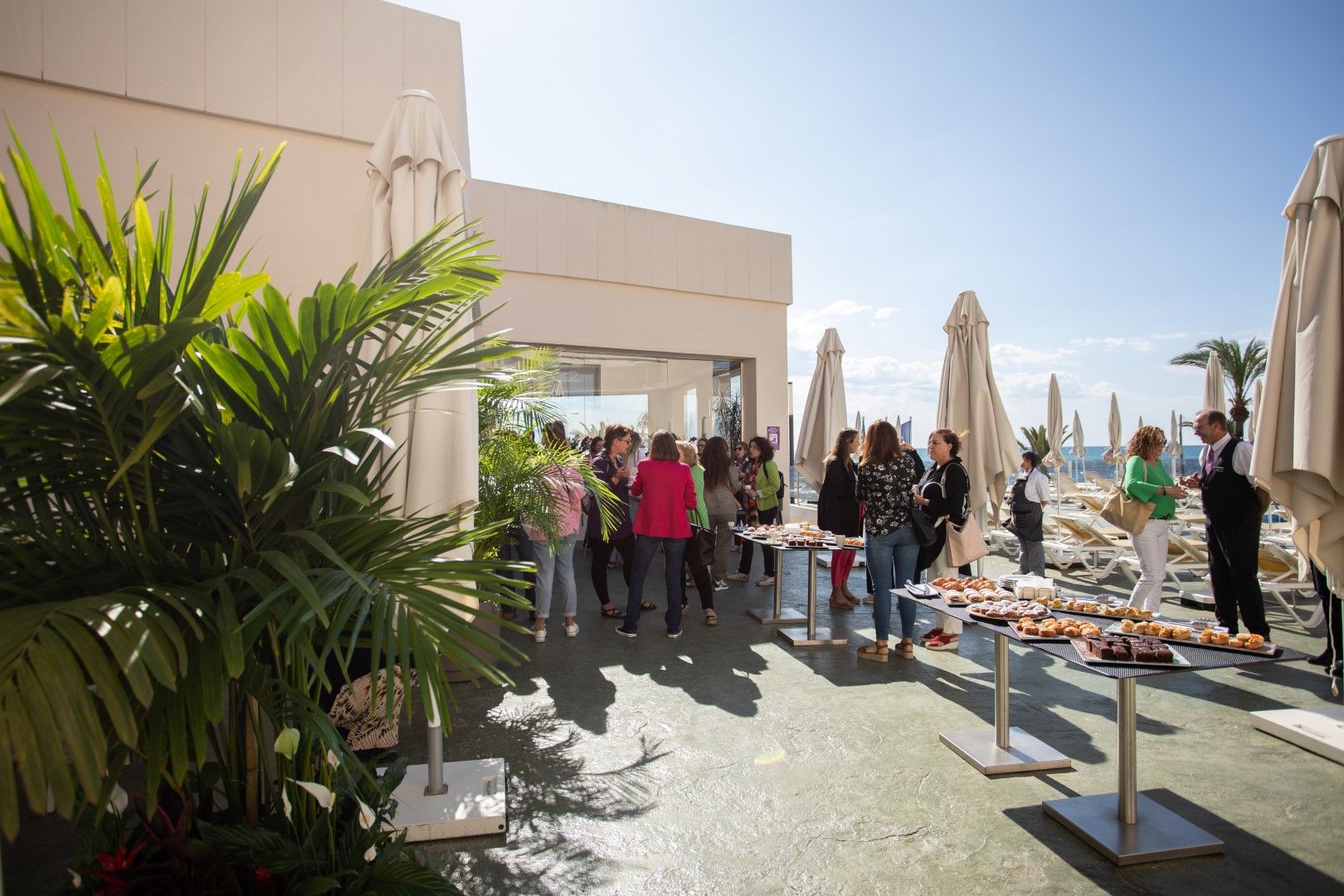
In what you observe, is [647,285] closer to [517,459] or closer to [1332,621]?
[517,459]

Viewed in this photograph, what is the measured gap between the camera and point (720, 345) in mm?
12492

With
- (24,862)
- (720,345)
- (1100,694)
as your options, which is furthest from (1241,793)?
(720,345)

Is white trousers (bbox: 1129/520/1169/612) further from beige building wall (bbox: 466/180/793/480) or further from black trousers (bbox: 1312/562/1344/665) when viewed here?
beige building wall (bbox: 466/180/793/480)

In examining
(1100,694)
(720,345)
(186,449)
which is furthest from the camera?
(720,345)

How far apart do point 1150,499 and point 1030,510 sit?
181cm

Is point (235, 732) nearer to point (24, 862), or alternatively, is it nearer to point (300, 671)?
point (300, 671)

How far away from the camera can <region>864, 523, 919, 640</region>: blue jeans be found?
5645 millimetres

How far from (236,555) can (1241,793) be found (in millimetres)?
4358

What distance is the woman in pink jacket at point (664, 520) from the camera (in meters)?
6.44

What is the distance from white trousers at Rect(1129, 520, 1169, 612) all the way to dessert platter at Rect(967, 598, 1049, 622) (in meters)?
2.85

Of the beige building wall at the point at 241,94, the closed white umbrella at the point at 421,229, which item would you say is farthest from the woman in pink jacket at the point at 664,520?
the closed white umbrella at the point at 421,229

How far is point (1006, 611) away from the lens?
3777 millimetres

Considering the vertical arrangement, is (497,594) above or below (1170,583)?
above

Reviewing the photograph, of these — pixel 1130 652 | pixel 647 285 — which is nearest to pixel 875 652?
pixel 1130 652
